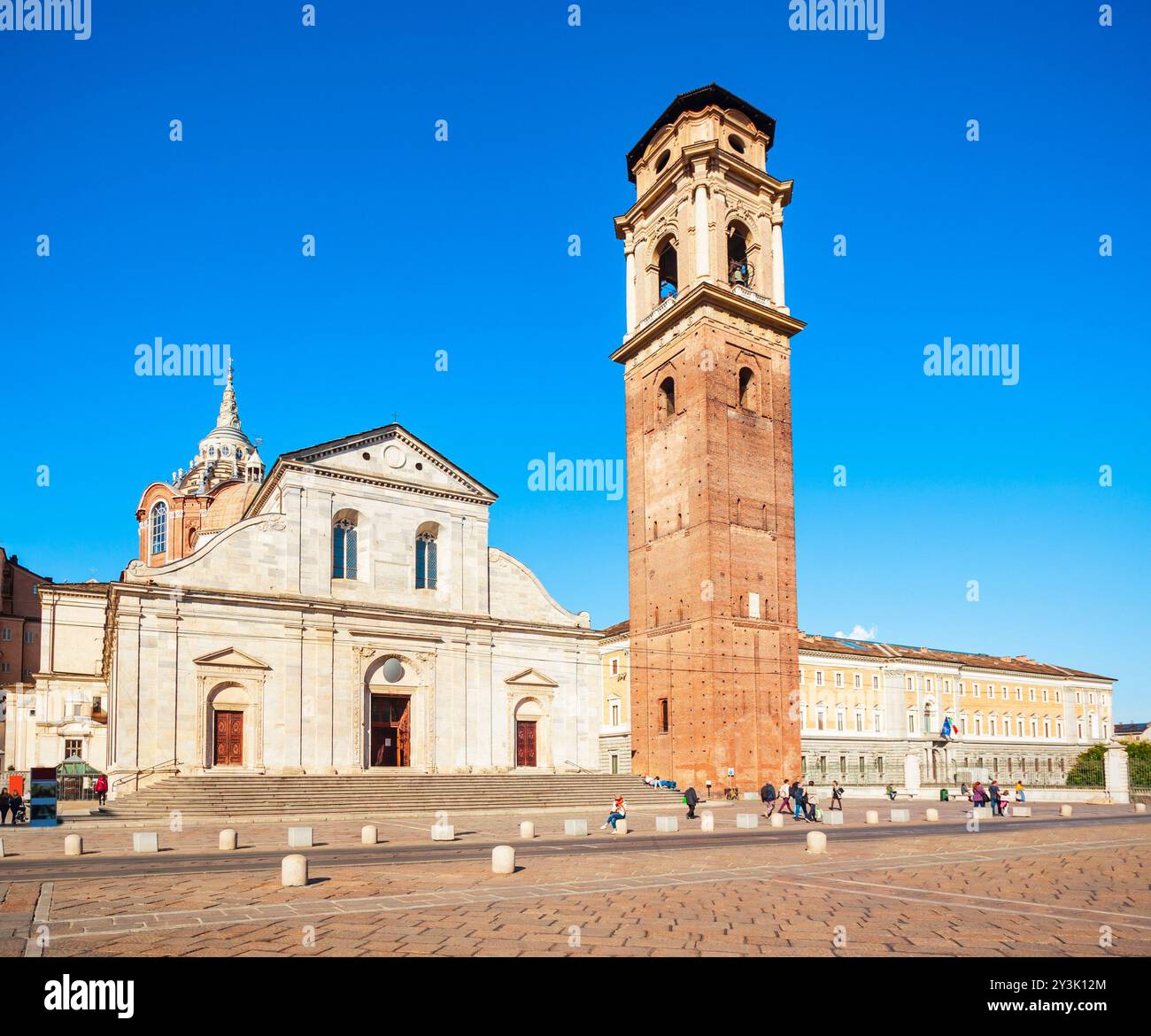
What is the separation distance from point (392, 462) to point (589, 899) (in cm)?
3300

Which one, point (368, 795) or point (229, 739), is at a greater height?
point (229, 739)

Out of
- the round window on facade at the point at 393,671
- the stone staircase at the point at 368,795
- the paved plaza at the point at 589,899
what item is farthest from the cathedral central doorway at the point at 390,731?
the paved plaza at the point at 589,899

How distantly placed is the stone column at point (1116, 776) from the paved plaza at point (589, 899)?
93.8ft

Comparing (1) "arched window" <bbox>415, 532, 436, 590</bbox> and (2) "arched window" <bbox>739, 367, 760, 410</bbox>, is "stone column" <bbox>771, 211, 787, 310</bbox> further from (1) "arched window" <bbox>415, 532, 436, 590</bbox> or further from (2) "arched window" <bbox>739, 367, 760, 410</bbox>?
(1) "arched window" <bbox>415, 532, 436, 590</bbox>

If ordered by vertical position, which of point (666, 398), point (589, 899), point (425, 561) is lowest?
point (589, 899)

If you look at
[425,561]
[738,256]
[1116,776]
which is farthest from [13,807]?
[1116,776]

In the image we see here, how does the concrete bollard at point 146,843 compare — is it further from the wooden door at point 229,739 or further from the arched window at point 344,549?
the arched window at point 344,549

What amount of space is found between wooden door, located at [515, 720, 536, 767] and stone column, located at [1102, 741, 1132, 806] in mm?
30425

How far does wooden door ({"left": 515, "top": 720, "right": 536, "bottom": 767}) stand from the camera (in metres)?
47.2

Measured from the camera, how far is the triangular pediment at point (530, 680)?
155ft

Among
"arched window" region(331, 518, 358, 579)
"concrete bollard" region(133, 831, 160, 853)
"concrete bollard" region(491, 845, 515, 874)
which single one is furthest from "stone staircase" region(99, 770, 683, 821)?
"concrete bollard" region(491, 845, 515, 874)

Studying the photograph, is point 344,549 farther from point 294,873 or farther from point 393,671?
point 294,873

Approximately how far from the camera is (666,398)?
56531 millimetres
